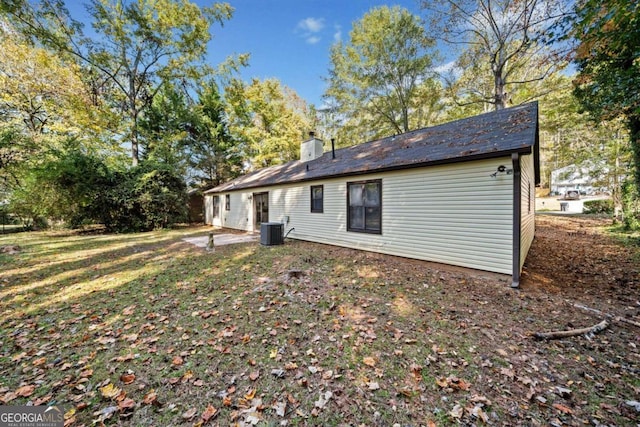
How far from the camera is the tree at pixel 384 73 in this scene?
52.3ft

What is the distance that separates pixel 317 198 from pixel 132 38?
16.0m

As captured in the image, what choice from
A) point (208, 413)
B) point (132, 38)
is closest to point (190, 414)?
point (208, 413)

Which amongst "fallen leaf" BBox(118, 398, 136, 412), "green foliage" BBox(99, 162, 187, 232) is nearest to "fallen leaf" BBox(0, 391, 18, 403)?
"fallen leaf" BBox(118, 398, 136, 412)

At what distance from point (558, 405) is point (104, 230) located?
57.7 feet

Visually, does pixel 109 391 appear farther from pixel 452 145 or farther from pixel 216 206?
pixel 216 206

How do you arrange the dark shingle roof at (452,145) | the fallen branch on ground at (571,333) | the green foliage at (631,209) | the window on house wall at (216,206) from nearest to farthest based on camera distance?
the fallen branch on ground at (571,333) < the dark shingle roof at (452,145) < the green foliage at (631,209) < the window on house wall at (216,206)

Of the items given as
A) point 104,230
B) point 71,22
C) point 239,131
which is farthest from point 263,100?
point 104,230

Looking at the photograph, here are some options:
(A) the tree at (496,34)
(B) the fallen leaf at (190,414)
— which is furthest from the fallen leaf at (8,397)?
(A) the tree at (496,34)

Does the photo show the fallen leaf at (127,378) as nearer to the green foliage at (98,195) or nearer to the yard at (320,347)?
the yard at (320,347)

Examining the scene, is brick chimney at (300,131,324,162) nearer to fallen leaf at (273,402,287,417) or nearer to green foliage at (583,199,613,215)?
fallen leaf at (273,402,287,417)

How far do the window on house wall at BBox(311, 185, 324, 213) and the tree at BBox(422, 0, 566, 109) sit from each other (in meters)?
11.0

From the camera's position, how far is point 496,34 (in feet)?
43.2

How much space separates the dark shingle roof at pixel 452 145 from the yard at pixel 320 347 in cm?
254

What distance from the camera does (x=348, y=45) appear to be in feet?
57.1
